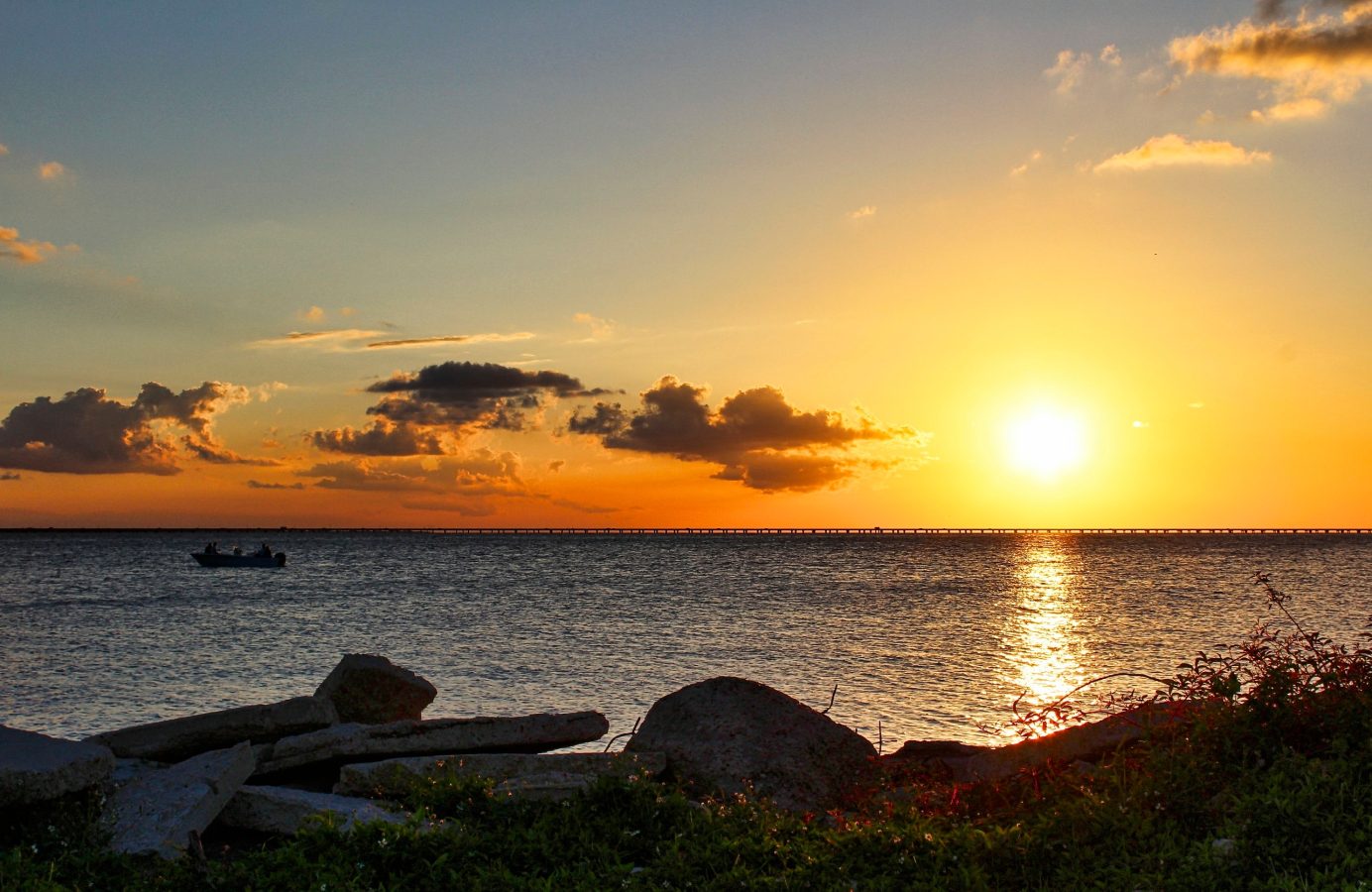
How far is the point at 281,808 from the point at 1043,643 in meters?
40.7

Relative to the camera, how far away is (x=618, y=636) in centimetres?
4369

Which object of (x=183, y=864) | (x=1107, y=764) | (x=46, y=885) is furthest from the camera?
(x=1107, y=764)

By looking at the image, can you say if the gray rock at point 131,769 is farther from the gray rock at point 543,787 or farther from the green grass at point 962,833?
the gray rock at point 543,787

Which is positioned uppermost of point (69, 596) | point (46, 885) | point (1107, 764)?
point (1107, 764)

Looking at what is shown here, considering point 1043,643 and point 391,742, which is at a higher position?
point 391,742

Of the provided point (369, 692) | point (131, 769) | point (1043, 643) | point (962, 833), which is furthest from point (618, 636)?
point (962, 833)

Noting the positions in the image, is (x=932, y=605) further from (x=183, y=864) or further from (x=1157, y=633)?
(x=183, y=864)

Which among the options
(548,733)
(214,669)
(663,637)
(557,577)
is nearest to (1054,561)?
(557,577)

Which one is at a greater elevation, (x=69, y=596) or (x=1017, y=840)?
(x=1017, y=840)

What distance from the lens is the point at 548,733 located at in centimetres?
1250

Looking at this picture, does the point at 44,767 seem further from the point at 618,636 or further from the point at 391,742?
the point at 618,636

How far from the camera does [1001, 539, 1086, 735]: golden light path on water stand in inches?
1260

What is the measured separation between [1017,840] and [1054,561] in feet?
497

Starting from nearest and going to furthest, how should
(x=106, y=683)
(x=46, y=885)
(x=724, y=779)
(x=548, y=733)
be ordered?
(x=46, y=885) < (x=724, y=779) < (x=548, y=733) < (x=106, y=683)
